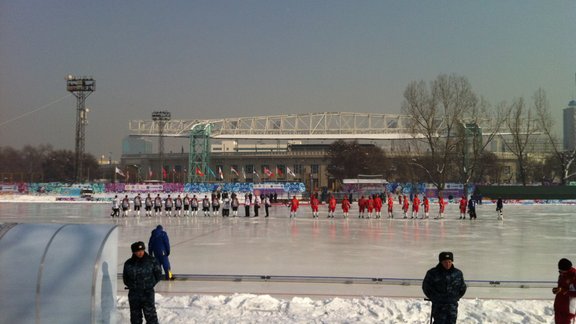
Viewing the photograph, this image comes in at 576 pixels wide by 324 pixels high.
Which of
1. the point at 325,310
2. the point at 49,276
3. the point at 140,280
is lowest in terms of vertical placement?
the point at 325,310

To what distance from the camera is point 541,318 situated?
7629 mm

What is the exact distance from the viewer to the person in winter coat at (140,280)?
250 inches

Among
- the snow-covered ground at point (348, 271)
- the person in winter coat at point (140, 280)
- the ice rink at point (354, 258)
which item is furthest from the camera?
the ice rink at point (354, 258)

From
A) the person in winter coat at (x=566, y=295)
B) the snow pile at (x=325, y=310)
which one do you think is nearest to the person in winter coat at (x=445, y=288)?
the person in winter coat at (x=566, y=295)

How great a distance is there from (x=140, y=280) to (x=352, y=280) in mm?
5091

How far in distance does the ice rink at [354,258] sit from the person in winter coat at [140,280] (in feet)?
10.3

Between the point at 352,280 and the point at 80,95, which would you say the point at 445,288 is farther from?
the point at 80,95

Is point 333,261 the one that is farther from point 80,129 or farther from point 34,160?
point 34,160

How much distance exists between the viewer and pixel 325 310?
317 inches

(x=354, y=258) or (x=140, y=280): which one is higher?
(x=140, y=280)

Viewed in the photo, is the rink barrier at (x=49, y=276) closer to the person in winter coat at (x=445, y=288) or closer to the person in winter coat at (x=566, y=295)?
the person in winter coat at (x=445, y=288)

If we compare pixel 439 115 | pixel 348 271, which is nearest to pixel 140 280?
pixel 348 271

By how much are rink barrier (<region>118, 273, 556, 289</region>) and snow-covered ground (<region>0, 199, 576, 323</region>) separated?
5 cm

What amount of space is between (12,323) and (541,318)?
Answer: 6.55m
